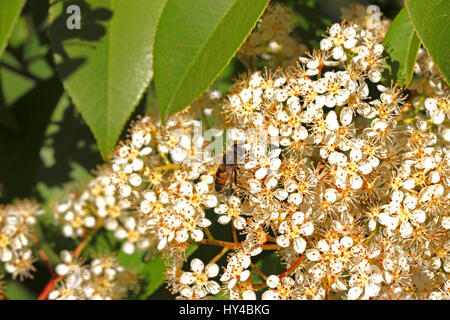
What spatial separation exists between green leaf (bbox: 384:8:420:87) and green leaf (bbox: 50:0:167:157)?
55 centimetres

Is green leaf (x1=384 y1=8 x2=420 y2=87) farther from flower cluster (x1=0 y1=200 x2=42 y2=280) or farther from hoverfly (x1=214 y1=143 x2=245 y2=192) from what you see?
flower cluster (x1=0 y1=200 x2=42 y2=280)

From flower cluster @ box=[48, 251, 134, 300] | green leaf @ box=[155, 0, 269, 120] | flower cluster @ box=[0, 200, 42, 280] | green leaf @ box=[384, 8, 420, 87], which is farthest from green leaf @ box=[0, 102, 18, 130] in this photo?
green leaf @ box=[384, 8, 420, 87]

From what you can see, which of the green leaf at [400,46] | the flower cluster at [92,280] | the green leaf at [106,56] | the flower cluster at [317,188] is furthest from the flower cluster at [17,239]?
the green leaf at [400,46]

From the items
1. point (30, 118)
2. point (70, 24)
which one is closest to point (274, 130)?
point (70, 24)

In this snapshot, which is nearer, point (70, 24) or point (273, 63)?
point (70, 24)

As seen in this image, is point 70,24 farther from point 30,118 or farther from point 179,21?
point 30,118

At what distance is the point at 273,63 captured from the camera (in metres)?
1.43

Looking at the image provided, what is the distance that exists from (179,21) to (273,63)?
0.52 metres

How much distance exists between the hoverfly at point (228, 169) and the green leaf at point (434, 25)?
0.46 m

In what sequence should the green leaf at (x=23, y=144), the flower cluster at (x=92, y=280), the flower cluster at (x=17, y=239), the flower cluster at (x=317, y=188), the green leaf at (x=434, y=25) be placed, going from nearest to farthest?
the green leaf at (x=434, y=25), the flower cluster at (x=317, y=188), the flower cluster at (x=92, y=280), the flower cluster at (x=17, y=239), the green leaf at (x=23, y=144)

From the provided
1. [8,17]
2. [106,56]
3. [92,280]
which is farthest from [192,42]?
[92,280]

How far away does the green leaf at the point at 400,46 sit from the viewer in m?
1.08

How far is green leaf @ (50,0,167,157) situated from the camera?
1053mm

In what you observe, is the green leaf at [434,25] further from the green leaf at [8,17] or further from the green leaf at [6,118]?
the green leaf at [6,118]
